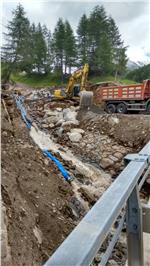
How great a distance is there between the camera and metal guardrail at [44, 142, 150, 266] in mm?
750

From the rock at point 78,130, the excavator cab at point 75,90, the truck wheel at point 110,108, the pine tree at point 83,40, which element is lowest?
the rock at point 78,130

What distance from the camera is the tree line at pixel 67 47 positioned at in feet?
112

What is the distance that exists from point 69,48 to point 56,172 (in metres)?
32.5

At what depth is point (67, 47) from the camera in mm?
37000

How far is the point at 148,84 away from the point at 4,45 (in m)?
26.0

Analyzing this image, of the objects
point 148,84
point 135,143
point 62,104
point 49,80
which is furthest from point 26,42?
point 135,143

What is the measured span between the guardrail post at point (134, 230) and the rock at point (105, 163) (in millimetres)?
8038

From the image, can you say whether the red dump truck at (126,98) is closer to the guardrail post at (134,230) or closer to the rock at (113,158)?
the rock at (113,158)

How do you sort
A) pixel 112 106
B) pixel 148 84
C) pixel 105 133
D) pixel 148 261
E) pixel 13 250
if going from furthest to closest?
pixel 112 106, pixel 148 84, pixel 105 133, pixel 13 250, pixel 148 261

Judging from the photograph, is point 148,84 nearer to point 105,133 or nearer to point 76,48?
point 105,133

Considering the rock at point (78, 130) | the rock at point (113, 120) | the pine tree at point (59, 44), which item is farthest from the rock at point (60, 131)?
the pine tree at point (59, 44)

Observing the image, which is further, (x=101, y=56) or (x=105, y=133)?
(x=101, y=56)

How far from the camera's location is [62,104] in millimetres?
16281

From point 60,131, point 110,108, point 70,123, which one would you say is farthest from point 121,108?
point 60,131
